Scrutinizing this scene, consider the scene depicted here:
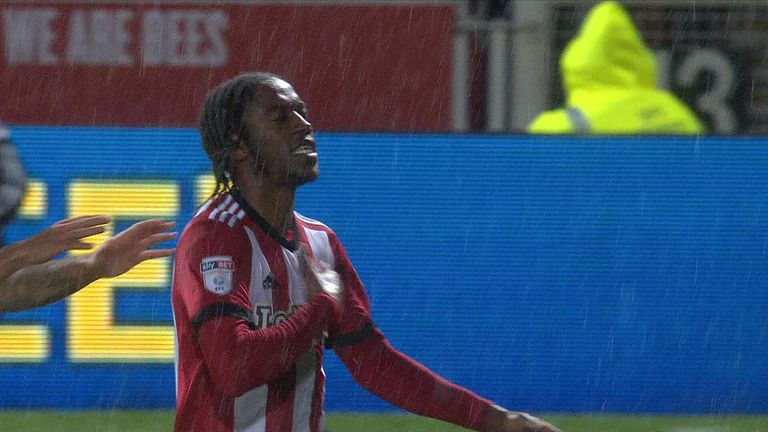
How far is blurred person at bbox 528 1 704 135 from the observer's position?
816 centimetres

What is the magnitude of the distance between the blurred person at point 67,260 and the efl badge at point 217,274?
178 mm

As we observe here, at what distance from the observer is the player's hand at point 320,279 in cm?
338

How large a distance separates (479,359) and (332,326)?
154 inches

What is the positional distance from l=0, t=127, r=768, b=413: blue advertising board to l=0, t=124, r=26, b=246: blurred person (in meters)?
0.73

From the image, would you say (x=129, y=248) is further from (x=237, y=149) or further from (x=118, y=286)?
(x=118, y=286)

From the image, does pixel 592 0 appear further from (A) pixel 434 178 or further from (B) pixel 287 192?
(B) pixel 287 192

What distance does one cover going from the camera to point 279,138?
3590mm

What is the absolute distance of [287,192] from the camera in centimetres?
362

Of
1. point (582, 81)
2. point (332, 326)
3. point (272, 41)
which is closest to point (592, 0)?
point (272, 41)

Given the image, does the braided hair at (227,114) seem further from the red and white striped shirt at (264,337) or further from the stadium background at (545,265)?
the stadium background at (545,265)

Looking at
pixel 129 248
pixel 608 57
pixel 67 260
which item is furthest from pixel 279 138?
pixel 608 57

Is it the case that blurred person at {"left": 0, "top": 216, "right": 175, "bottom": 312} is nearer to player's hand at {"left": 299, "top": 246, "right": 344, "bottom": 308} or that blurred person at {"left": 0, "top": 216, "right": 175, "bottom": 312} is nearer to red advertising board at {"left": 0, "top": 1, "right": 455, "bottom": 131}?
player's hand at {"left": 299, "top": 246, "right": 344, "bottom": 308}

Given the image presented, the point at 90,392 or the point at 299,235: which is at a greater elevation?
the point at 299,235

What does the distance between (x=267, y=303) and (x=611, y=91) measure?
16.9ft
